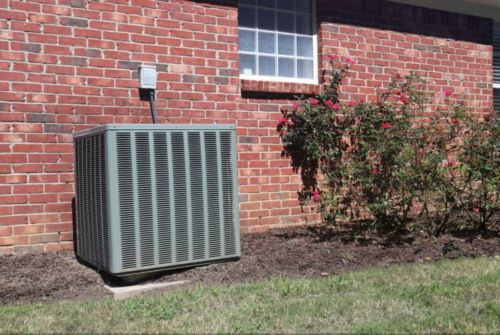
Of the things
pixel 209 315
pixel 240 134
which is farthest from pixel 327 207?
pixel 209 315

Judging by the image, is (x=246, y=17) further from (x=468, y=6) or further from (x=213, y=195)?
(x=468, y=6)

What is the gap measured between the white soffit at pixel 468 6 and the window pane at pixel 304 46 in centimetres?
175

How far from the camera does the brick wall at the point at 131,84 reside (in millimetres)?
5664


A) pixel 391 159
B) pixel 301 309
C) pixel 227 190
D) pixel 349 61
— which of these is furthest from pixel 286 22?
pixel 301 309

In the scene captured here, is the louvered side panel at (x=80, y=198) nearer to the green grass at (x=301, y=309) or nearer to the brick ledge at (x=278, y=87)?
the green grass at (x=301, y=309)

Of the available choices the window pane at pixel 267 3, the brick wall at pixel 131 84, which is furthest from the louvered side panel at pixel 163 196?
the window pane at pixel 267 3

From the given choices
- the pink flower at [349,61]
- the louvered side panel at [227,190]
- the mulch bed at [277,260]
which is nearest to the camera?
the mulch bed at [277,260]

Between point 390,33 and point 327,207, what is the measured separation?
8.98 ft

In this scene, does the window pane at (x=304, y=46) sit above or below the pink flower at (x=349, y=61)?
above

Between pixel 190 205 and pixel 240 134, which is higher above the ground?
pixel 240 134

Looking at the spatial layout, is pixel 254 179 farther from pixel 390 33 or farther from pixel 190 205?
pixel 390 33

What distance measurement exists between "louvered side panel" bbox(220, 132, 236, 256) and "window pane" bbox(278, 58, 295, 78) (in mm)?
2420

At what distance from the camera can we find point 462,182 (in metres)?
6.55

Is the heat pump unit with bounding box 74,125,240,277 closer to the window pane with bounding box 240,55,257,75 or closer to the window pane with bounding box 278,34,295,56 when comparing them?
the window pane with bounding box 240,55,257,75
